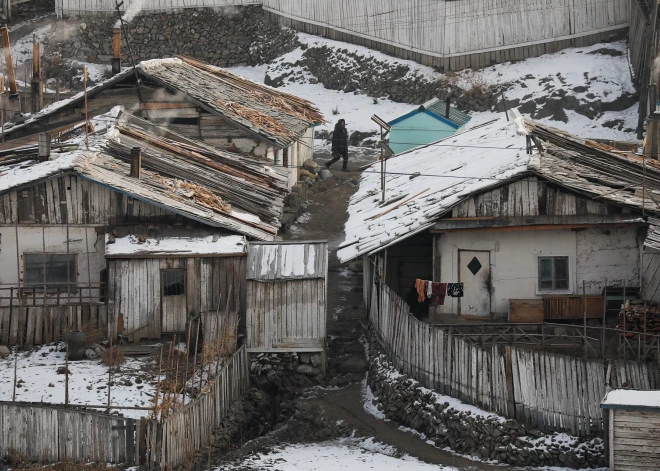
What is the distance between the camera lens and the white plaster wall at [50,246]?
25906 millimetres

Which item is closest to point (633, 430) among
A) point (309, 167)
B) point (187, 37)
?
point (309, 167)

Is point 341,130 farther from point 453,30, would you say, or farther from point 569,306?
point 569,306

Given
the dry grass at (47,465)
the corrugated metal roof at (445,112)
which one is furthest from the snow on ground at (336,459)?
the corrugated metal roof at (445,112)

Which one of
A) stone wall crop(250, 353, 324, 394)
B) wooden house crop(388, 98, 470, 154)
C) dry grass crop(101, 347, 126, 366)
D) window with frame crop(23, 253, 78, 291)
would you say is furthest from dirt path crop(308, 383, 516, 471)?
wooden house crop(388, 98, 470, 154)

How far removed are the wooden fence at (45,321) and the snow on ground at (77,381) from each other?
47 centimetres

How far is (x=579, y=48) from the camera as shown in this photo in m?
41.8

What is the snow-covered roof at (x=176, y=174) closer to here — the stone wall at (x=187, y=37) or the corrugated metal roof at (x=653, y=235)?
the corrugated metal roof at (x=653, y=235)

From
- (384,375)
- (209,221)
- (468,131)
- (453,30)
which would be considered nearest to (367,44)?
(453,30)

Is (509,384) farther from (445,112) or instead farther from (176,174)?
(445,112)

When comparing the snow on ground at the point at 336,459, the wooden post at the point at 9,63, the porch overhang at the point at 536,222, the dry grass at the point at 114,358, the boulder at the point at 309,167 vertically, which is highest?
the wooden post at the point at 9,63

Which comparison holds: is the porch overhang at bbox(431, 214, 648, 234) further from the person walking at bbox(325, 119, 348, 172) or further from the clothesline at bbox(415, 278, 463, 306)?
the person walking at bbox(325, 119, 348, 172)

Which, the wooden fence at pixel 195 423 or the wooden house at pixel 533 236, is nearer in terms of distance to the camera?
the wooden fence at pixel 195 423

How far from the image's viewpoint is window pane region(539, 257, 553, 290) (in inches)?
957

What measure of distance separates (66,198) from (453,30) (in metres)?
19.7
